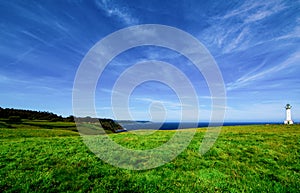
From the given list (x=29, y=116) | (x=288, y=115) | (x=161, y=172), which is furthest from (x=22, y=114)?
(x=288, y=115)

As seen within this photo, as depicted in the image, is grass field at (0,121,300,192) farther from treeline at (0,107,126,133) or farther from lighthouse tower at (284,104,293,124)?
treeline at (0,107,126,133)

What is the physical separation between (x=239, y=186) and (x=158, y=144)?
27.2 ft

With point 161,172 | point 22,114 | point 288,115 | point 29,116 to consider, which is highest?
point 288,115

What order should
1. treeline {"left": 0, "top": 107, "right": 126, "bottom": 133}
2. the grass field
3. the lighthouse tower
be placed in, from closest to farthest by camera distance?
1. the grass field
2. the lighthouse tower
3. treeline {"left": 0, "top": 107, "right": 126, "bottom": 133}

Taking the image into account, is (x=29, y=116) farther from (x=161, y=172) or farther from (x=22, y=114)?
(x=161, y=172)

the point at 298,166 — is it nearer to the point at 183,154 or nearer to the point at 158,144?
the point at 183,154

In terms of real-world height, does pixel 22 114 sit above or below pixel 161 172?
above

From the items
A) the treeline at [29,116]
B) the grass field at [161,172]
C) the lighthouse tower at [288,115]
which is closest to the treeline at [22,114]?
the treeline at [29,116]

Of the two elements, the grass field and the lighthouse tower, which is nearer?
the grass field

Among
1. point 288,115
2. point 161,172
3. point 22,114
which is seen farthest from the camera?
point 22,114

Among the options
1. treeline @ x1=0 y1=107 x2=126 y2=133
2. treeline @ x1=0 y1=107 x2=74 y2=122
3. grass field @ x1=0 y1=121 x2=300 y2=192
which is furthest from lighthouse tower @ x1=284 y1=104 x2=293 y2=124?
treeline @ x1=0 y1=107 x2=74 y2=122

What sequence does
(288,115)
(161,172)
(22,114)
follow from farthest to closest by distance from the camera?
(22,114) → (288,115) → (161,172)

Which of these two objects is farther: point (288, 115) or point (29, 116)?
point (29, 116)

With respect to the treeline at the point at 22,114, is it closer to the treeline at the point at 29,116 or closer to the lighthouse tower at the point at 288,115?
the treeline at the point at 29,116
